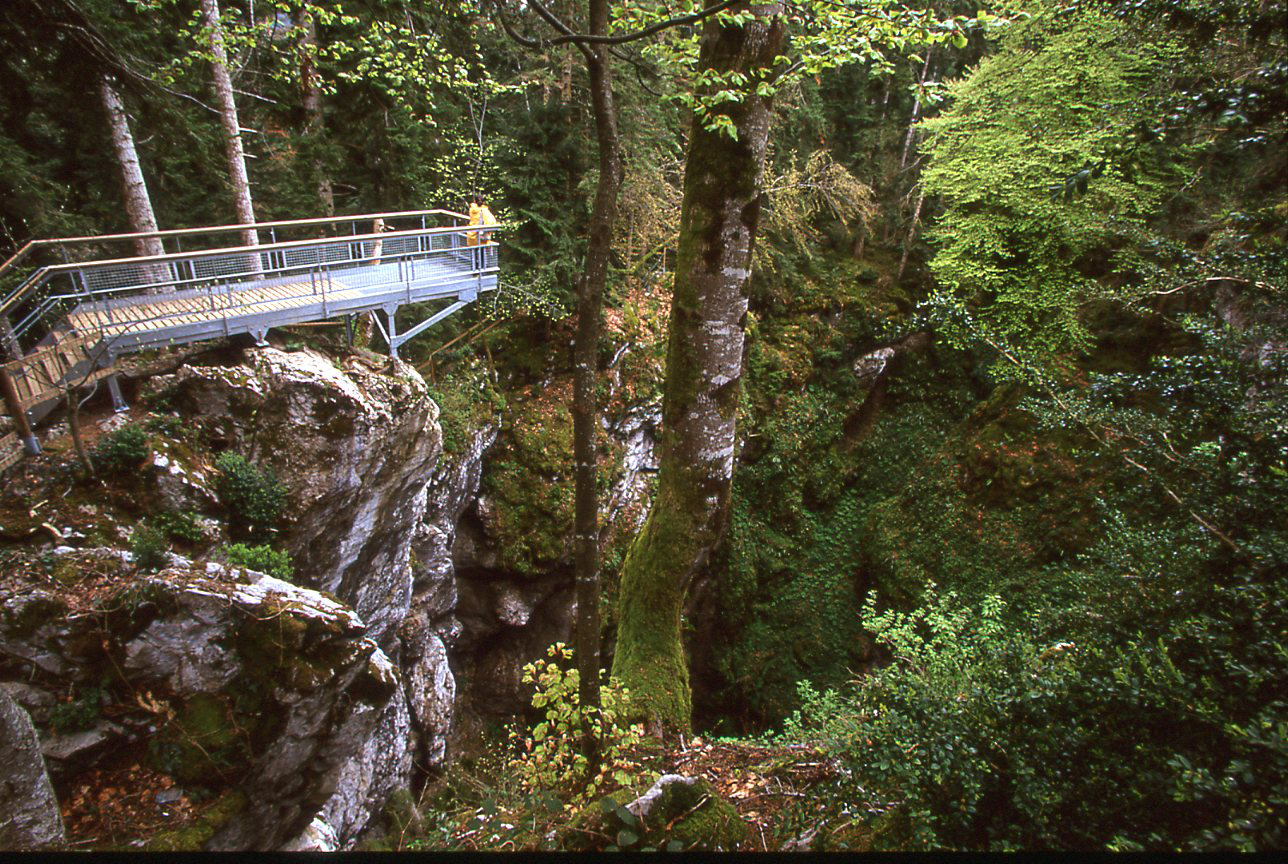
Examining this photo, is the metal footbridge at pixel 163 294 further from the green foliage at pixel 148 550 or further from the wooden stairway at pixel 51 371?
the green foliage at pixel 148 550

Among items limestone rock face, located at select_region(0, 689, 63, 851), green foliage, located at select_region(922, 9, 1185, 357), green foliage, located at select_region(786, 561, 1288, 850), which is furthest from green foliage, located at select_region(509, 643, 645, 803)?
green foliage, located at select_region(922, 9, 1185, 357)

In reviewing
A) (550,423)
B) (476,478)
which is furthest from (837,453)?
(476,478)

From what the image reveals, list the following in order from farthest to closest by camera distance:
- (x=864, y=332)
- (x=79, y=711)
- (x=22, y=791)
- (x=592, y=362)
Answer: (x=864, y=332), (x=79, y=711), (x=592, y=362), (x=22, y=791)

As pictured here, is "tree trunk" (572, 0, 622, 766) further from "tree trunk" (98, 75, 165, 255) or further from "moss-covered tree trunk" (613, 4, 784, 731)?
"tree trunk" (98, 75, 165, 255)

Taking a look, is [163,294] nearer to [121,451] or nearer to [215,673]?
[121,451]

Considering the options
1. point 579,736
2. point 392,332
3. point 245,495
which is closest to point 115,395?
point 245,495

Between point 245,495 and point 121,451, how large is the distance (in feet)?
3.74

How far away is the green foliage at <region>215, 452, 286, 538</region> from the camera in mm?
5957

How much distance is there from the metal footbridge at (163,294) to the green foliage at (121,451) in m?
0.53

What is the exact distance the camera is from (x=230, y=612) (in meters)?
4.82

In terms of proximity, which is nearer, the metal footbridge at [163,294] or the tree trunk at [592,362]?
the tree trunk at [592,362]

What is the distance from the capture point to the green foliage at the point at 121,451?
540 centimetres

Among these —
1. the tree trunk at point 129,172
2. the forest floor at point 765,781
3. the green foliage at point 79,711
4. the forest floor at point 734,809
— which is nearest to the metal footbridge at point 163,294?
the tree trunk at point 129,172

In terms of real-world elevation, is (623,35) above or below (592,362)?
above
